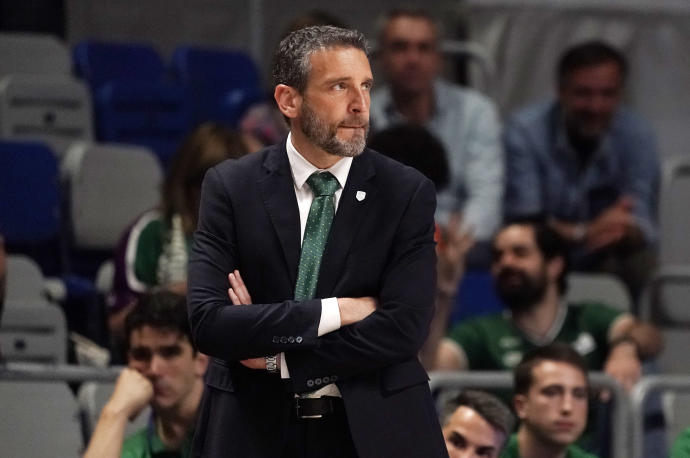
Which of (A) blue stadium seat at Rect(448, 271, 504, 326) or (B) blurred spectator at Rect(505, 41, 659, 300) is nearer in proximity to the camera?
(A) blue stadium seat at Rect(448, 271, 504, 326)

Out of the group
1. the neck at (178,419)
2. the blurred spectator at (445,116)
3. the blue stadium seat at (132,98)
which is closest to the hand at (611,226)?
the blurred spectator at (445,116)

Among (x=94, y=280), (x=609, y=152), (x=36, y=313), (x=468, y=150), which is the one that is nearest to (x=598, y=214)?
(x=609, y=152)

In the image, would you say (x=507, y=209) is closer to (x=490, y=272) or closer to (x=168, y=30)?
(x=490, y=272)

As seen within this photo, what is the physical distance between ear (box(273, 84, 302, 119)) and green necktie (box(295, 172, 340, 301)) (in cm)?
15

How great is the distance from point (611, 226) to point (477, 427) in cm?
249

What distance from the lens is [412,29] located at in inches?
250

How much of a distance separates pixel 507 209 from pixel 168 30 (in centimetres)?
260

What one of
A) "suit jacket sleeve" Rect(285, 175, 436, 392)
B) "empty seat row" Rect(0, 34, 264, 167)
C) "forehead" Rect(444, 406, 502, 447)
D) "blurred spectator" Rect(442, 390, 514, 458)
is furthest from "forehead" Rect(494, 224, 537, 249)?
"suit jacket sleeve" Rect(285, 175, 436, 392)

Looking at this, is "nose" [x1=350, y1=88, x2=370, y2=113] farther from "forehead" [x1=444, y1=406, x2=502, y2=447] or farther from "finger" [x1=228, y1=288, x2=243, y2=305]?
"forehead" [x1=444, y1=406, x2=502, y2=447]

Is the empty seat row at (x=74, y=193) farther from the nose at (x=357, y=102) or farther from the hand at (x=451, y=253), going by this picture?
the nose at (x=357, y=102)

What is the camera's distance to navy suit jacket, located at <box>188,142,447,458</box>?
2.64 m

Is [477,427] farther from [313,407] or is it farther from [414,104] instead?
[414,104]

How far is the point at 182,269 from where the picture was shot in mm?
4828

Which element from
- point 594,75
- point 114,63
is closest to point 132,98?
point 114,63
